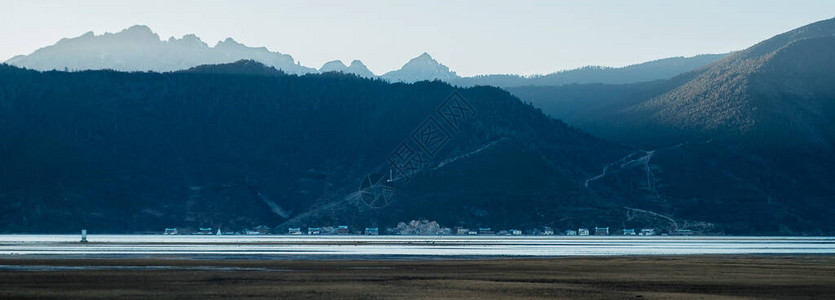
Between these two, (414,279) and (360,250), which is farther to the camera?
(360,250)

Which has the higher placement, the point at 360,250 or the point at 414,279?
the point at 414,279

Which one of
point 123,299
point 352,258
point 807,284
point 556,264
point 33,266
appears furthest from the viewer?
point 352,258

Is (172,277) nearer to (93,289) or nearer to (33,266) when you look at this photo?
(93,289)

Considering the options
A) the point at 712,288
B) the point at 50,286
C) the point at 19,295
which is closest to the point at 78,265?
the point at 50,286

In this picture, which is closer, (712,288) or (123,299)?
(123,299)

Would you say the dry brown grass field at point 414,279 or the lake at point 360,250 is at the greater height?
the dry brown grass field at point 414,279

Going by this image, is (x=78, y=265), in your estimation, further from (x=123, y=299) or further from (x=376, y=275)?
(x=123, y=299)

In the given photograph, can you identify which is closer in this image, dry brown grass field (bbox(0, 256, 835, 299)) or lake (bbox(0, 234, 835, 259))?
dry brown grass field (bbox(0, 256, 835, 299))

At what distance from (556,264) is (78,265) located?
104 feet

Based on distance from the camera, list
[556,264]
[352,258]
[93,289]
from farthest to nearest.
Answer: [352,258] → [556,264] → [93,289]

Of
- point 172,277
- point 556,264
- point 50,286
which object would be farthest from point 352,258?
point 50,286

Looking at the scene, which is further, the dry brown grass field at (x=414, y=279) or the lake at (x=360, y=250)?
A: the lake at (x=360, y=250)

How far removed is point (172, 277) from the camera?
69.4 m

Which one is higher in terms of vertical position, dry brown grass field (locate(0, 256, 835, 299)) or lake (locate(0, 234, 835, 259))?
dry brown grass field (locate(0, 256, 835, 299))
